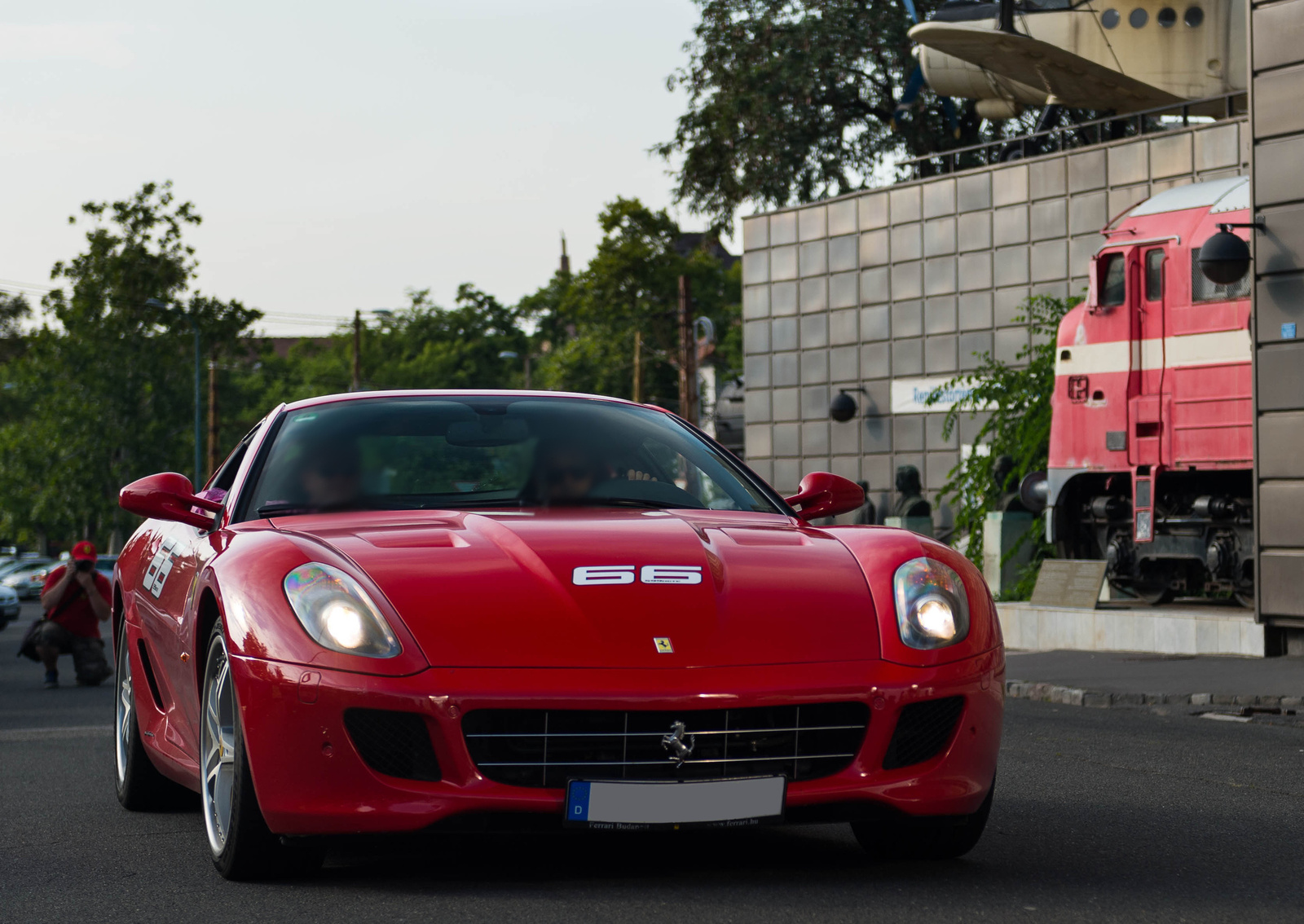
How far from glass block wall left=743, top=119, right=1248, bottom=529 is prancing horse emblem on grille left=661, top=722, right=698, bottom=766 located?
59.8ft

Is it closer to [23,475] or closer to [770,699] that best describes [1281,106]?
[770,699]

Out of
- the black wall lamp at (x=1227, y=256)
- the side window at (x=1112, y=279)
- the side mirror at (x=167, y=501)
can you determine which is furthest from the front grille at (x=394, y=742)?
the side window at (x=1112, y=279)

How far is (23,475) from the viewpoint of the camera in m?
67.5

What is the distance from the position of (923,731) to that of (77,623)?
1410 cm

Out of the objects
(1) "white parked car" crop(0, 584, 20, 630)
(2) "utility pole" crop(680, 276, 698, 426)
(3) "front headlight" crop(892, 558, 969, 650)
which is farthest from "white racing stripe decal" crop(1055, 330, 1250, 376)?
(1) "white parked car" crop(0, 584, 20, 630)

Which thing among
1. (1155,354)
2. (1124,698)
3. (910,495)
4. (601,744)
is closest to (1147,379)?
(1155,354)

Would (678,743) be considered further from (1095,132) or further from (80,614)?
(1095,132)

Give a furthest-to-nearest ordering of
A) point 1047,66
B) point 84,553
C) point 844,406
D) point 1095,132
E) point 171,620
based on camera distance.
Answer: point 844,406
point 1047,66
point 1095,132
point 84,553
point 171,620

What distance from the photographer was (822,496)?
580 centimetres

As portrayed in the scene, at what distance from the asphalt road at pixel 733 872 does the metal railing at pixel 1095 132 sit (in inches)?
642

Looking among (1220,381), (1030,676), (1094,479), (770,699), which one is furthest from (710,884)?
(1094,479)

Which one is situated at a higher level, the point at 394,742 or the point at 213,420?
the point at 213,420

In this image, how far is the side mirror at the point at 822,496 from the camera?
227 inches

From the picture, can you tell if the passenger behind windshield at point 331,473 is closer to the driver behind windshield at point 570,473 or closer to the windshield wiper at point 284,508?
the windshield wiper at point 284,508
